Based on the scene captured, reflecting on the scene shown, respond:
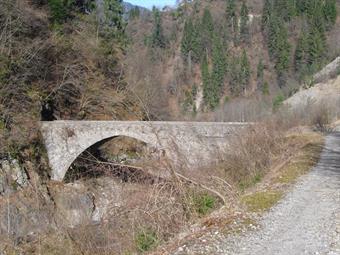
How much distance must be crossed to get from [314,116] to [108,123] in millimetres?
18075

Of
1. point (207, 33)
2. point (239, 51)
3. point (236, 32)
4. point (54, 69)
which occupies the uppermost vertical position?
point (236, 32)

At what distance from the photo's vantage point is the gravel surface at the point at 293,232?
6297mm

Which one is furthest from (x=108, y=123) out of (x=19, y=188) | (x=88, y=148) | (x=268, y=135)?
(x=268, y=135)

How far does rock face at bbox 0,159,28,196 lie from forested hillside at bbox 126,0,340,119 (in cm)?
4404

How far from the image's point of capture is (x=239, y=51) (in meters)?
83.8

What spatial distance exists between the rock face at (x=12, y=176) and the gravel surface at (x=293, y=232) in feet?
43.3

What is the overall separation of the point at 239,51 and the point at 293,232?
78910 mm

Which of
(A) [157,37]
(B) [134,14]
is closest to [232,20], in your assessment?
(A) [157,37]

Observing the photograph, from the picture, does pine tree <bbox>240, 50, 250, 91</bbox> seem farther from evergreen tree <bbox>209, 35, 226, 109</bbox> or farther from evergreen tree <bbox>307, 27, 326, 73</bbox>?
evergreen tree <bbox>307, 27, 326, 73</bbox>

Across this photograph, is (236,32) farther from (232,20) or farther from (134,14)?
(134,14)

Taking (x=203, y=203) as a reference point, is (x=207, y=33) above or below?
above

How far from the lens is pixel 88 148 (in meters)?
23.5

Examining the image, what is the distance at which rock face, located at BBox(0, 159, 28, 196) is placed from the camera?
19487mm

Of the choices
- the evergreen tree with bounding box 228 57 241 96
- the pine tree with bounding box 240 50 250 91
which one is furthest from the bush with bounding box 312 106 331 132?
the pine tree with bounding box 240 50 250 91
